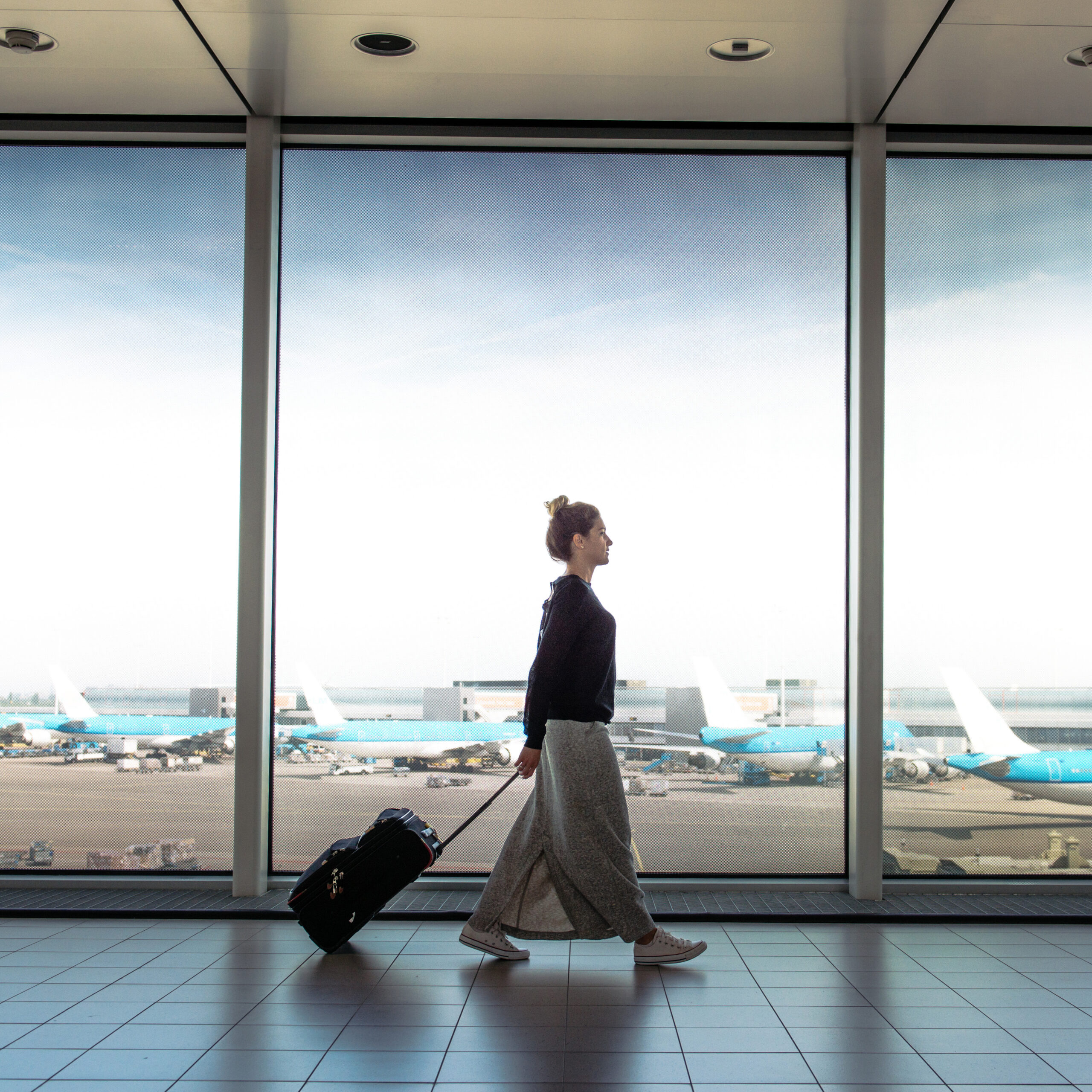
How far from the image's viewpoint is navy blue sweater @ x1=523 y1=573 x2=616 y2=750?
3119 mm

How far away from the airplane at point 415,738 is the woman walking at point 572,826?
0.84 metres

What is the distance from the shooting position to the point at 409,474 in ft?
13.6

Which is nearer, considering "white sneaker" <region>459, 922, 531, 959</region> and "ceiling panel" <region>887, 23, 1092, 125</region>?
"white sneaker" <region>459, 922, 531, 959</region>

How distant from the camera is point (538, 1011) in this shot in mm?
2682

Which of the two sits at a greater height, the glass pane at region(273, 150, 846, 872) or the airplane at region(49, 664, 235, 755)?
the glass pane at region(273, 150, 846, 872)

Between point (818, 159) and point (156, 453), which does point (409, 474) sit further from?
point (818, 159)

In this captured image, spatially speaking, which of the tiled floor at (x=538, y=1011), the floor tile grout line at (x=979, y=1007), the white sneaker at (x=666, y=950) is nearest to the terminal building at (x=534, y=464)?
the floor tile grout line at (x=979, y=1007)

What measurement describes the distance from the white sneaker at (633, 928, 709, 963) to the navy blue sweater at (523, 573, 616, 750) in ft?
2.35

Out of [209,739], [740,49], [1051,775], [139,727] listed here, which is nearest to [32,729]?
[139,727]

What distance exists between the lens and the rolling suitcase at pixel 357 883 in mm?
3152

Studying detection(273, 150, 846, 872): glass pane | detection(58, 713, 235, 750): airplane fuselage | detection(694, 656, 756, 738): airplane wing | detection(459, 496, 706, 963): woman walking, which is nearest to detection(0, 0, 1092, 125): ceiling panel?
detection(273, 150, 846, 872): glass pane

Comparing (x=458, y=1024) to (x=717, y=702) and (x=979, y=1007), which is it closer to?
(x=979, y=1007)

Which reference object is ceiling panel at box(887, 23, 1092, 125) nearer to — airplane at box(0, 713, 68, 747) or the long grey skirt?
the long grey skirt

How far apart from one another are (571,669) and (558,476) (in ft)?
3.97
